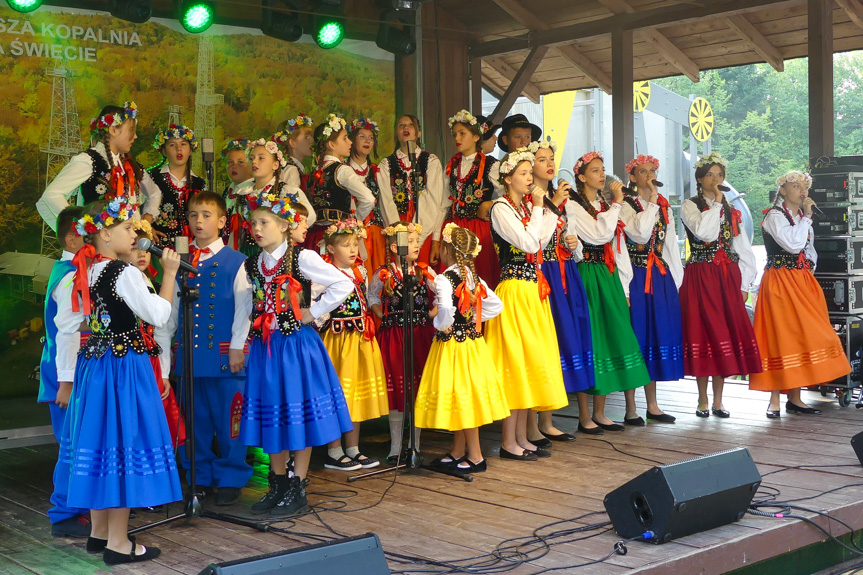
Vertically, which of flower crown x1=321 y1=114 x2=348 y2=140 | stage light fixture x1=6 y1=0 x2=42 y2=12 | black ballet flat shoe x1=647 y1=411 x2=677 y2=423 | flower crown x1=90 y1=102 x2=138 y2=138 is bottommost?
black ballet flat shoe x1=647 y1=411 x2=677 y2=423

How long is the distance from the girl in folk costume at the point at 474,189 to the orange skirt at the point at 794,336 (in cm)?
184

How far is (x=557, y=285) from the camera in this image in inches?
208

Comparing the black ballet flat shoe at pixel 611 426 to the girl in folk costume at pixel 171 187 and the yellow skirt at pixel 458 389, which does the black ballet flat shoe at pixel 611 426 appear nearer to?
the yellow skirt at pixel 458 389

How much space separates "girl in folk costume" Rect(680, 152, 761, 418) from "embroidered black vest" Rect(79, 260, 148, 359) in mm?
3726

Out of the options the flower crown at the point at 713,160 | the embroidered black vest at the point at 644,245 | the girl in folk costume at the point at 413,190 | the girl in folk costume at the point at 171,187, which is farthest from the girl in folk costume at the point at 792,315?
the girl in folk costume at the point at 171,187

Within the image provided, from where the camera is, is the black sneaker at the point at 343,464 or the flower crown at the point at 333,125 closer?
the black sneaker at the point at 343,464

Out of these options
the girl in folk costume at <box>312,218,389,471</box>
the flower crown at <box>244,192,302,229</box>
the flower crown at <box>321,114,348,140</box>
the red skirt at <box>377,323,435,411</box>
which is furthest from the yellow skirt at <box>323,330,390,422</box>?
the flower crown at <box>321,114,348,140</box>

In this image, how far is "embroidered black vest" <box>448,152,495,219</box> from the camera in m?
5.82

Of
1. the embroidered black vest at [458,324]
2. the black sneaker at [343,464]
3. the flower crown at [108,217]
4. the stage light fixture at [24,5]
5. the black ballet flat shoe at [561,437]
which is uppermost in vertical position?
the stage light fixture at [24,5]

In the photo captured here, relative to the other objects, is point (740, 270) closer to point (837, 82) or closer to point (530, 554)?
Answer: point (530, 554)

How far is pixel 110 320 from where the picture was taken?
11.1ft

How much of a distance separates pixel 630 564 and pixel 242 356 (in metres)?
1.88

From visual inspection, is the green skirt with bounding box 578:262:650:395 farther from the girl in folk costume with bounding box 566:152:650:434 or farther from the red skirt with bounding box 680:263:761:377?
the red skirt with bounding box 680:263:761:377

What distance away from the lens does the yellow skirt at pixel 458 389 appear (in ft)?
15.1
